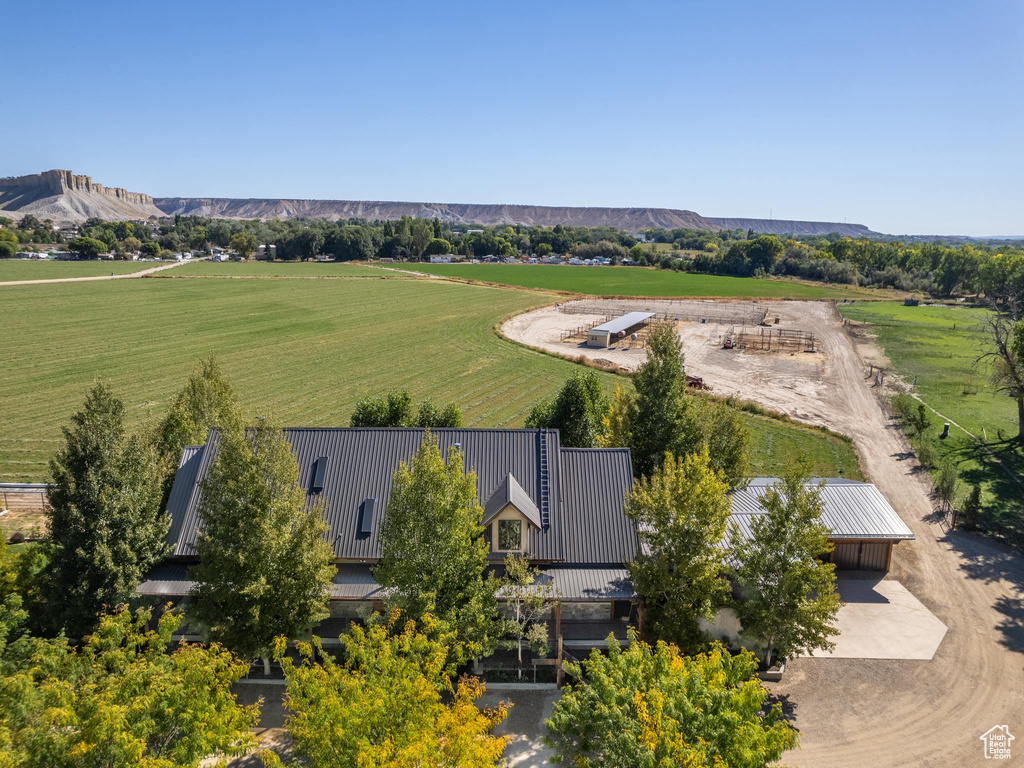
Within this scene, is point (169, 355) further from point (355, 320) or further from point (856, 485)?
point (856, 485)

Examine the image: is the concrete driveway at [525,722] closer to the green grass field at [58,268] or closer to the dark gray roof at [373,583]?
the dark gray roof at [373,583]

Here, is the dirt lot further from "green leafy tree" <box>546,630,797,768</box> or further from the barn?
"green leafy tree" <box>546,630,797,768</box>

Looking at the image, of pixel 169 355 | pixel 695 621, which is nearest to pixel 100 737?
pixel 695 621

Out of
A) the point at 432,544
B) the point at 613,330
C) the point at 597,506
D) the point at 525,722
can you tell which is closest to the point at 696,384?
the point at 613,330

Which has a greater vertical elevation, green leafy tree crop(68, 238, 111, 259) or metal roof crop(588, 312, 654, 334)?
green leafy tree crop(68, 238, 111, 259)

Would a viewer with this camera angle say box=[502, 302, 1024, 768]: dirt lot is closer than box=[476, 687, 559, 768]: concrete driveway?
No

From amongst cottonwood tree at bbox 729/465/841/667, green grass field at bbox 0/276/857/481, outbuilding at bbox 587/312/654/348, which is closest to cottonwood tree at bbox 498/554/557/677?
cottonwood tree at bbox 729/465/841/667
